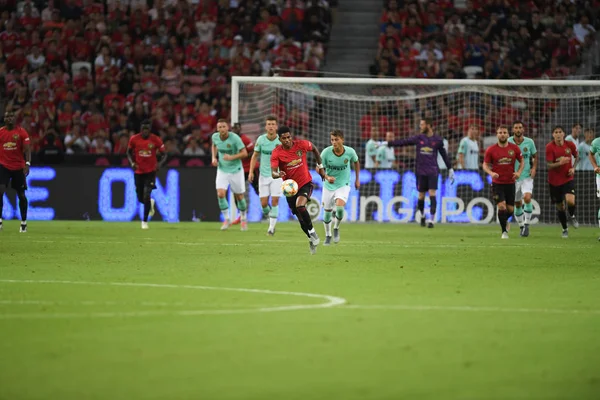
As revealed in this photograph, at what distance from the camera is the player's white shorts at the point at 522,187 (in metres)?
24.4

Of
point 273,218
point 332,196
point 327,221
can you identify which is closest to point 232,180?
point 273,218

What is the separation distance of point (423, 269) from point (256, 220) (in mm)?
15943

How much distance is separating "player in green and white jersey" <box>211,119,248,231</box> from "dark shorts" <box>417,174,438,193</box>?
458cm

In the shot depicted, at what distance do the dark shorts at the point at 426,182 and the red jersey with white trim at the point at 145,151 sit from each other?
19.9ft

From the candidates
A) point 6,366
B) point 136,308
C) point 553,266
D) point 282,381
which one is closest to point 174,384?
point 282,381

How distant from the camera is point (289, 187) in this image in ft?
56.5

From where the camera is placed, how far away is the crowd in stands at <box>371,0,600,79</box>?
32219 millimetres

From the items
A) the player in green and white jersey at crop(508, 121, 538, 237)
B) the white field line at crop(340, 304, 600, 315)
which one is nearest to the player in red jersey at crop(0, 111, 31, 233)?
the player in green and white jersey at crop(508, 121, 538, 237)

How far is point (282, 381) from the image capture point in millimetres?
→ 6391

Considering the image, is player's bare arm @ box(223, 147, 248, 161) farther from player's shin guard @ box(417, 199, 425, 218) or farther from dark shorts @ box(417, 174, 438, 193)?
player's shin guard @ box(417, 199, 425, 218)

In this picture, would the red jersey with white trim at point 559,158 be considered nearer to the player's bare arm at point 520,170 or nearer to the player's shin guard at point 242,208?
the player's bare arm at point 520,170

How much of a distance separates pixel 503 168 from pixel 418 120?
791 centimetres

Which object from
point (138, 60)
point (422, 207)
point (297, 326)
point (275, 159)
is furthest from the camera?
point (138, 60)

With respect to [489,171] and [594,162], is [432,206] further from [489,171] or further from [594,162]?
[594,162]
